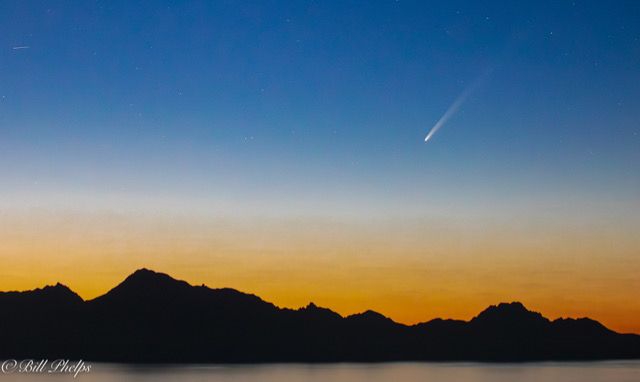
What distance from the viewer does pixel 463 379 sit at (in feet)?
417

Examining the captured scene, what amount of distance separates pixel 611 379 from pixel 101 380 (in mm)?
71493

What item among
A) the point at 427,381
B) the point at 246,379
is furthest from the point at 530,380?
the point at 246,379

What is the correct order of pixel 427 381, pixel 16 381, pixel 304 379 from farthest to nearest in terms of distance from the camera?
1. pixel 304 379
2. pixel 427 381
3. pixel 16 381

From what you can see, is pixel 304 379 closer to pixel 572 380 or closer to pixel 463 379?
pixel 463 379

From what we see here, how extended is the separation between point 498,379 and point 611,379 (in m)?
16.3

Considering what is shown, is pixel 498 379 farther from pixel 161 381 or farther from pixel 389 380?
pixel 161 381

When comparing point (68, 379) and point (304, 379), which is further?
point (304, 379)

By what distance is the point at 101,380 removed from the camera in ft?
383

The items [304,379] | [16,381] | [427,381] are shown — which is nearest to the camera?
[16,381]

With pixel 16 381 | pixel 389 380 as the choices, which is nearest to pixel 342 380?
pixel 389 380

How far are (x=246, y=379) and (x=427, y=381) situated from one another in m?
26.6

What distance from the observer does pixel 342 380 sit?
121875mm

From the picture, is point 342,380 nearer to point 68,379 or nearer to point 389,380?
point 389,380

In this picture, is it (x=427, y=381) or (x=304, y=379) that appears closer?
(x=427, y=381)
